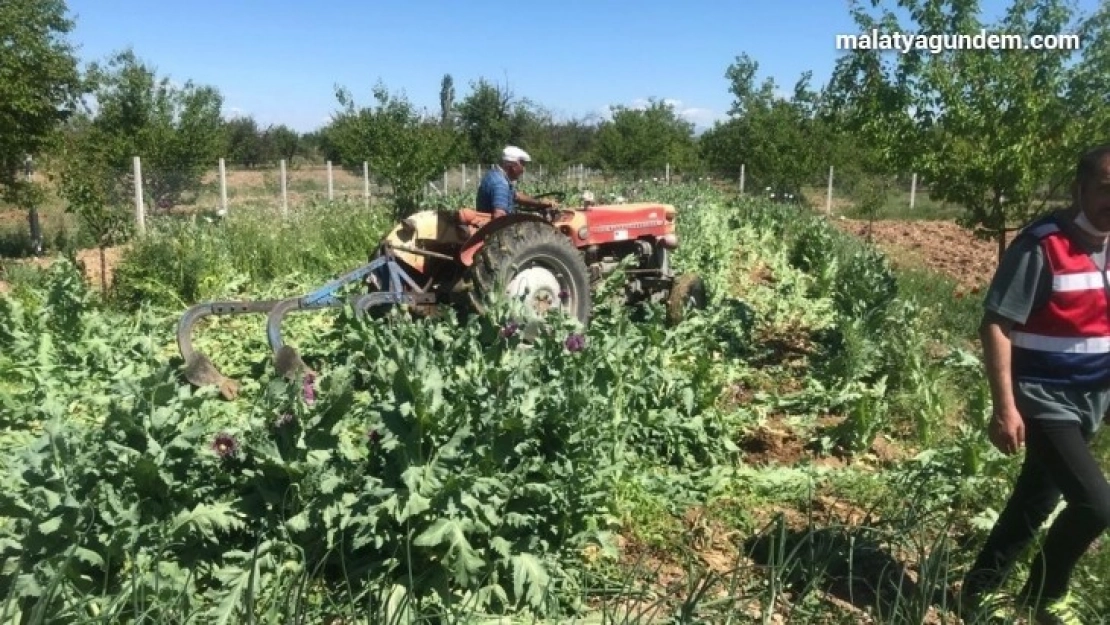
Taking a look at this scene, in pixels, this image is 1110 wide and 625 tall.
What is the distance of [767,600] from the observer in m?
2.35

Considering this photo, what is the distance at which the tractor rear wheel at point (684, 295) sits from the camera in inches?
274

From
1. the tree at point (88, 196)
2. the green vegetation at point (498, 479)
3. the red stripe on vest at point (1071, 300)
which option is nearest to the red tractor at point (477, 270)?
the green vegetation at point (498, 479)

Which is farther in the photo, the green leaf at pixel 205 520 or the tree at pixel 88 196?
the tree at pixel 88 196

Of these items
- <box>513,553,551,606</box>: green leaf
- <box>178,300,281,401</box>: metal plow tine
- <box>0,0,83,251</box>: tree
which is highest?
<box>0,0,83,251</box>: tree

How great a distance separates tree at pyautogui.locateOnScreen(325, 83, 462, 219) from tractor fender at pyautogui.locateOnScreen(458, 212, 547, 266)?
33.6 ft

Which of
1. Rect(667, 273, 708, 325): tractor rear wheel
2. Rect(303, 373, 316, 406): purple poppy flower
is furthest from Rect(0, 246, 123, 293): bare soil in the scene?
Rect(303, 373, 316, 406): purple poppy flower

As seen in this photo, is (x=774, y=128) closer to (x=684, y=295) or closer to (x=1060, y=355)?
(x=684, y=295)

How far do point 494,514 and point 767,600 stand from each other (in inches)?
33.3

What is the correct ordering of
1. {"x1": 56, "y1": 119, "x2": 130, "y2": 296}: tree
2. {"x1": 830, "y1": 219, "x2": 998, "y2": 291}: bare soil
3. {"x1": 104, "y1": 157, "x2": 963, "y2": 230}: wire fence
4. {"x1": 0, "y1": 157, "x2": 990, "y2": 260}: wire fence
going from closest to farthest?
{"x1": 56, "y1": 119, "x2": 130, "y2": 296}: tree → {"x1": 830, "y1": 219, "x2": 998, "y2": 291}: bare soil → {"x1": 0, "y1": 157, "x2": 990, "y2": 260}: wire fence → {"x1": 104, "y1": 157, "x2": 963, "y2": 230}: wire fence

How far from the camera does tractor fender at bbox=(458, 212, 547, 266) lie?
6.01m

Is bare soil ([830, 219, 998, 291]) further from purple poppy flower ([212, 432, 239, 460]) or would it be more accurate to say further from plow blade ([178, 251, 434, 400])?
purple poppy flower ([212, 432, 239, 460])

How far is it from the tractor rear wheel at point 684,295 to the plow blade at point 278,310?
2022 mm

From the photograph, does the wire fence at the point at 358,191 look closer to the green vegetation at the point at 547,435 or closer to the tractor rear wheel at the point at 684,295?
the green vegetation at the point at 547,435

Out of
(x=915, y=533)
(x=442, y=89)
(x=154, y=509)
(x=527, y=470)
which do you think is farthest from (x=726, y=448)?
(x=442, y=89)
